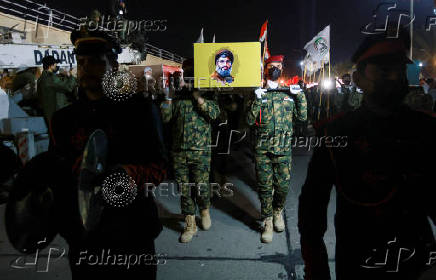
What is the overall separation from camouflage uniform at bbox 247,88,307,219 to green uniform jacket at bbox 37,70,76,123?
15.7 feet

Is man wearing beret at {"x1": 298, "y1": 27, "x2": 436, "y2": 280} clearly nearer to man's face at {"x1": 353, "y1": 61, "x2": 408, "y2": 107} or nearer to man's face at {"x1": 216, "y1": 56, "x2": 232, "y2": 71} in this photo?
man's face at {"x1": 353, "y1": 61, "x2": 408, "y2": 107}

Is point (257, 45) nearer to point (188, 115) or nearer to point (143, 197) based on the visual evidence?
point (188, 115)

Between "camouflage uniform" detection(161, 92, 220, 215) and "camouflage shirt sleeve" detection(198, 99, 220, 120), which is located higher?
"camouflage shirt sleeve" detection(198, 99, 220, 120)

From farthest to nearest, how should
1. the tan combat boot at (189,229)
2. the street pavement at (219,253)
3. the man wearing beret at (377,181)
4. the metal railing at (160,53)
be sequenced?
1. the metal railing at (160,53)
2. the tan combat boot at (189,229)
3. the street pavement at (219,253)
4. the man wearing beret at (377,181)

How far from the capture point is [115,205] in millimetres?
1960

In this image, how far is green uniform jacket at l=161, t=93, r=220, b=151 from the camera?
4.54m

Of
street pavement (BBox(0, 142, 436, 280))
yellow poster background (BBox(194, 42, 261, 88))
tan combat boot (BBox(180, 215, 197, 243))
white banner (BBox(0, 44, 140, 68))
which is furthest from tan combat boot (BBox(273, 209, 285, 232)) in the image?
white banner (BBox(0, 44, 140, 68))

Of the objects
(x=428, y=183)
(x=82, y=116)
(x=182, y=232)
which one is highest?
(x=82, y=116)

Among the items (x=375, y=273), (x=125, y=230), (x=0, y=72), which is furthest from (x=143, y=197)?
(x=0, y=72)

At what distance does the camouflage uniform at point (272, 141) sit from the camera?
4480mm

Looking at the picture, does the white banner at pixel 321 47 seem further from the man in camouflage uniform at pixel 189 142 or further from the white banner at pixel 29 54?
the white banner at pixel 29 54

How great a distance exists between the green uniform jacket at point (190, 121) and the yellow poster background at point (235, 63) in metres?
0.36

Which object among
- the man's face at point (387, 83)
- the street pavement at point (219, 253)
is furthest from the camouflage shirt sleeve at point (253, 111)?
the man's face at point (387, 83)

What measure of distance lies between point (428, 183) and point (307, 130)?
44.3 ft
